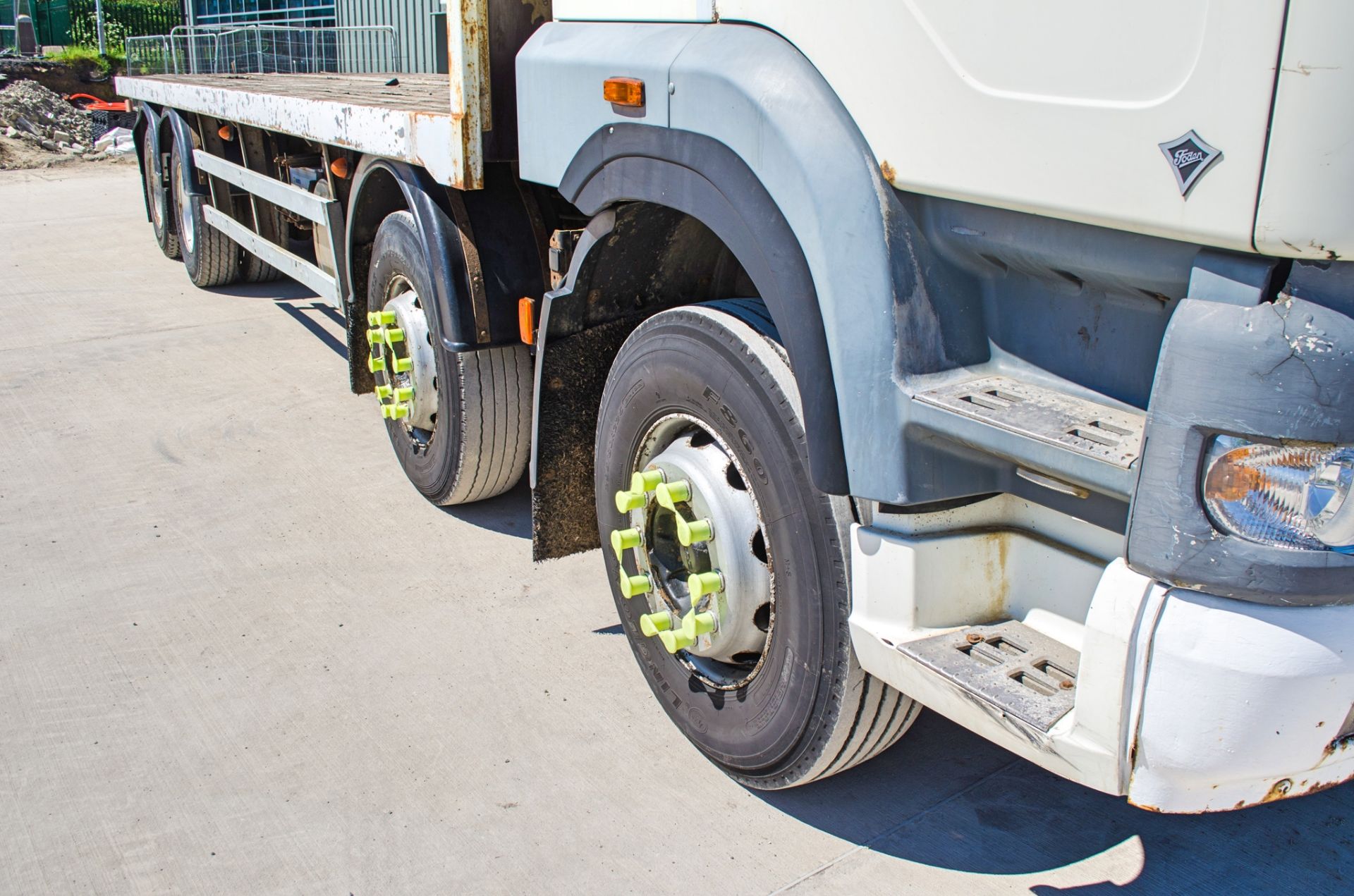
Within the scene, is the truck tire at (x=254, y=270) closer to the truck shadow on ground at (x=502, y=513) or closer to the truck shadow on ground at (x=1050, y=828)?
the truck shadow on ground at (x=502, y=513)

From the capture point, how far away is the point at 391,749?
2.95 metres

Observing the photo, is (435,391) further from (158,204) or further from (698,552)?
(158,204)

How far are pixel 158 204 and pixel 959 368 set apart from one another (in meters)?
8.58

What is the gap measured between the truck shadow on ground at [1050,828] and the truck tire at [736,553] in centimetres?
24

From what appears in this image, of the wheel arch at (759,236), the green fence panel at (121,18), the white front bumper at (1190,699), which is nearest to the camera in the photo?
the white front bumper at (1190,699)

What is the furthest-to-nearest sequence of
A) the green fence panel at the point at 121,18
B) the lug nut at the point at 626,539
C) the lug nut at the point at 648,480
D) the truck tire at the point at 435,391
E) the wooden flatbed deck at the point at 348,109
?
the green fence panel at the point at 121,18 → the truck tire at the point at 435,391 → the wooden flatbed deck at the point at 348,109 → the lug nut at the point at 626,539 → the lug nut at the point at 648,480

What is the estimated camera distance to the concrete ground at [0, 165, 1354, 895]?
8.21ft

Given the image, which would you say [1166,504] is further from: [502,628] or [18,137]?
[18,137]

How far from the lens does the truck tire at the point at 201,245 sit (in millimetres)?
7941

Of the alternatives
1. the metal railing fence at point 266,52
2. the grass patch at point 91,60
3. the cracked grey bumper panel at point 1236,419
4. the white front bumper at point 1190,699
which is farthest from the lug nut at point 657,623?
the grass patch at point 91,60

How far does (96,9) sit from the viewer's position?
27.2 meters

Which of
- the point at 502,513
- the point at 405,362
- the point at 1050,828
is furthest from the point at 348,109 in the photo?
the point at 1050,828

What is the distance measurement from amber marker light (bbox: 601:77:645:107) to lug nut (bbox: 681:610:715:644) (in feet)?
3.69

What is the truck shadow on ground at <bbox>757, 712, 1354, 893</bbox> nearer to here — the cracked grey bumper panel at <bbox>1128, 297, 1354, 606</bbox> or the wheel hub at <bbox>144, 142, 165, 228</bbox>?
the cracked grey bumper panel at <bbox>1128, 297, 1354, 606</bbox>
